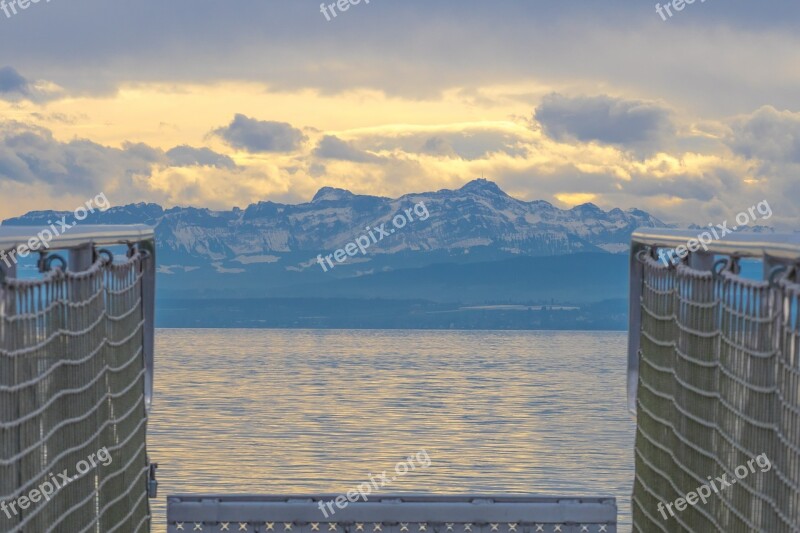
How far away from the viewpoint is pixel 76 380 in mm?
9219

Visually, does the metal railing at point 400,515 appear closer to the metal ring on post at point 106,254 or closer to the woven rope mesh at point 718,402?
the woven rope mesh at point 718,402

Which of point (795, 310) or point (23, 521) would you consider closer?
point (795, 310)

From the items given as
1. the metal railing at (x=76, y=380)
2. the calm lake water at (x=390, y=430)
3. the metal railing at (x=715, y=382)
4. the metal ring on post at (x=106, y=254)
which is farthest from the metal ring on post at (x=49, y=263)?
the calm lake water at (x=390, y=430)

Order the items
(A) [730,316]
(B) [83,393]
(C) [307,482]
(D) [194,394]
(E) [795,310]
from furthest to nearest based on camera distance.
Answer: (D) [194,394] → (C) [307,482] → (B) [83,393] → (A) [730,316] → (E) [795,310]

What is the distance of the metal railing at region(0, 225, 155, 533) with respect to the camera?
Result: 24.1 ft

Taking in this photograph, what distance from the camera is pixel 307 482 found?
204 feet

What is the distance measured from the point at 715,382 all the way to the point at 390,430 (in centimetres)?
8275

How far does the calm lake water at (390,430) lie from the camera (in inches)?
2454

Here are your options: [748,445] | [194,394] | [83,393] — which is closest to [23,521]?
[83,393]

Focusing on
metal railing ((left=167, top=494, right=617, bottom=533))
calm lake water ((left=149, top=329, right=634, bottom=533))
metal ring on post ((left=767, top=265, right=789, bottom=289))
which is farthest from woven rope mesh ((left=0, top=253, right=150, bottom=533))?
calm lake water ((left=149, top=329, right=634, bottom=533))

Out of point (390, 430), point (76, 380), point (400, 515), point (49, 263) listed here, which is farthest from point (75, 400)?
point (390, 430)

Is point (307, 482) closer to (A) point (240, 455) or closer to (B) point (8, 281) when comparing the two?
(A) point (240, 455)

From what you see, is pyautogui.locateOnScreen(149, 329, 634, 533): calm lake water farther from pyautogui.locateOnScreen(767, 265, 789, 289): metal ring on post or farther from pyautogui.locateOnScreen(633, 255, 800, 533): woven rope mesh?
pyautogui.locateOnScreen(767, 265, 789, 289): metal ring on post

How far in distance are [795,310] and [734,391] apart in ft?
5.82
